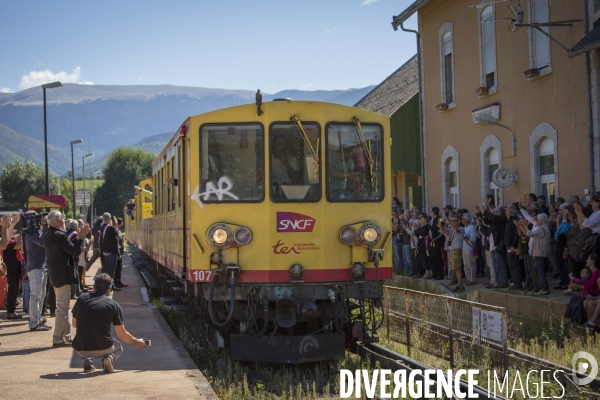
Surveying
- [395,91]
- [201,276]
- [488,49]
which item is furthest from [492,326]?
[395,91]

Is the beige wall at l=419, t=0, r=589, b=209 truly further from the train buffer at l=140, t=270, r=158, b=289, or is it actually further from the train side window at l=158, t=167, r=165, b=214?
the train buffer at l=140, t=270, r=158, b=289

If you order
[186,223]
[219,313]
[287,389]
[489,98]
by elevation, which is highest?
[489,98]

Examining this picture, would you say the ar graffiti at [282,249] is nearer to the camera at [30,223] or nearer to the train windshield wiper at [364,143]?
the train windshield wiper at [364,143]

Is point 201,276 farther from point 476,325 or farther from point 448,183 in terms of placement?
point 448,183

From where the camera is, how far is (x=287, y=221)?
9977 mm

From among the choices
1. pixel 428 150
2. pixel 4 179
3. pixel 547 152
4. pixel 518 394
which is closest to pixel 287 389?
pixel 518 394

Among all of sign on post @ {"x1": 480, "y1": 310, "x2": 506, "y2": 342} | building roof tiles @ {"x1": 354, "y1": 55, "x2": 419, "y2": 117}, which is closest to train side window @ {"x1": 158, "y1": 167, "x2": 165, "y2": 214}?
sign on post @ {"x1": 480, "y1": 310, "x2": 506, "y2": 342}

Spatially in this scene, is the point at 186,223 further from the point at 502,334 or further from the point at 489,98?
the point at 489,98

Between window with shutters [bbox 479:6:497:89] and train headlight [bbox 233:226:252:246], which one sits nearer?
train headlight [bbox 233:226:252:246]

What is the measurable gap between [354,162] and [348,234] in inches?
36.3

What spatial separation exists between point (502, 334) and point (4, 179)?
82.3 m

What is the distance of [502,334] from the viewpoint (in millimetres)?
9344

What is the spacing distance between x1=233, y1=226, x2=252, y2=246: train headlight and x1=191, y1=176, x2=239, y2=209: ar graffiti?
417 millimetres

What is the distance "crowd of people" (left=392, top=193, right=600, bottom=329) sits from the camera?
12516 millimetres
